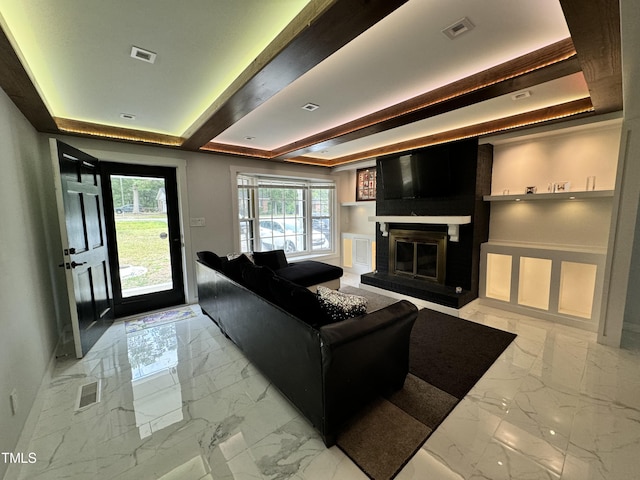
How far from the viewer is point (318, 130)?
11.4 feet

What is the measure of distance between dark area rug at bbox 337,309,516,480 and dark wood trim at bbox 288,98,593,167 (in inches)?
93.3

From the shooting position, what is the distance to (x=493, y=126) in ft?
10.5

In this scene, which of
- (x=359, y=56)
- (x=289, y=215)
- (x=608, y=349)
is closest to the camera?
(x=359, y=56)

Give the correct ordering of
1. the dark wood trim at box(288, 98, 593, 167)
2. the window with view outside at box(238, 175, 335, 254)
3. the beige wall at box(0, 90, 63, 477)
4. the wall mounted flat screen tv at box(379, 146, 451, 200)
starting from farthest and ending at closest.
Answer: the window with view outside at box(238, 175, 335, 254)
the wall mounted flat screen tv at box(379, 146, 451, 200)
the dark wood trim at box(288, 98, 593, 167)
the beige wall at box(0, 90, 63, 477)

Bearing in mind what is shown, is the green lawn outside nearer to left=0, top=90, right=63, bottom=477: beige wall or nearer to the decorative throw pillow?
left=0, top=90, right=63, bottom=477: beige wall

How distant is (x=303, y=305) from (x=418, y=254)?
3.08 metres

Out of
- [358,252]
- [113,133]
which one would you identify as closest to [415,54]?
[113,133]

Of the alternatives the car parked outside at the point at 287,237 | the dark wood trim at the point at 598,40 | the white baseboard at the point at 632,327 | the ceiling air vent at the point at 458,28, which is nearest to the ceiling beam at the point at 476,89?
the dark wood trim at the point at 598,40

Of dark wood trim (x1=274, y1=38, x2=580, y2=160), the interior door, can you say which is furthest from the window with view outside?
dark wood trim (x1=274, y1=38, x2=580, y2=160)

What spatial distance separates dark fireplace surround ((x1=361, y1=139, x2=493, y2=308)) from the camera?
357 cm

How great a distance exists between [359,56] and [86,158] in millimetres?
3025

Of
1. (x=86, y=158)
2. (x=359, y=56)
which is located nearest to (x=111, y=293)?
(x=86, y=158)

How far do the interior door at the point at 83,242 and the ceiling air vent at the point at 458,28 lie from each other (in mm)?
3218

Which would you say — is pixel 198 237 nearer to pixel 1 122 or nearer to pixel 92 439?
pixel 1 122
